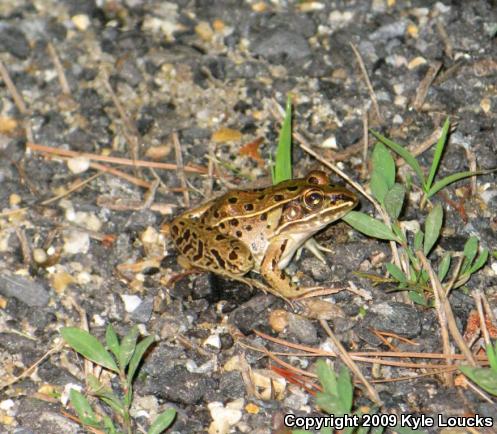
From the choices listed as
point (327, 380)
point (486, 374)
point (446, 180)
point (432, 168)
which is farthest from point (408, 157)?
point (327, 380)

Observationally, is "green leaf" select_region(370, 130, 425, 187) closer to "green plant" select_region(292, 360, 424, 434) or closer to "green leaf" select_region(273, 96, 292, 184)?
"green leaf" select_region(273, 96, 292, 184)

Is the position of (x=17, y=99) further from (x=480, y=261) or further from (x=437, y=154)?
(x=480, y=261)

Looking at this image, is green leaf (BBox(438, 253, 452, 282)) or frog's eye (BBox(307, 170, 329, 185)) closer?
green leaf (BBox(438, 253, 452, 282))

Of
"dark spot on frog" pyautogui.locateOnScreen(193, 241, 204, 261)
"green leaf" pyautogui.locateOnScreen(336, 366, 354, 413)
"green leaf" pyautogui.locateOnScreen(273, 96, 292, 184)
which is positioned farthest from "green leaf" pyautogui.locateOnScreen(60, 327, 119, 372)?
"green leaf" pyautogui.locateOnScreen(273, 96, 292, 184)

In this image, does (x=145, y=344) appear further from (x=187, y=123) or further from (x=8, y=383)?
(x=187, y=123)

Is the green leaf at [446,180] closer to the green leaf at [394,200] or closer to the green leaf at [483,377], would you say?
the green leaf at [394,200]

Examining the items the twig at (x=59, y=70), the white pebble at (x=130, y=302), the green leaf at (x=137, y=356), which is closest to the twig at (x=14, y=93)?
the twig at (x=59, y=70)
